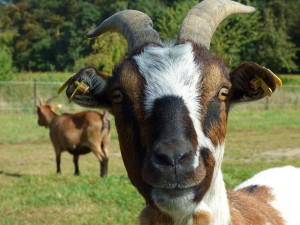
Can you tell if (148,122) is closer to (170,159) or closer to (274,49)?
(170,159)

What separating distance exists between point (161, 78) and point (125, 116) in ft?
1.09

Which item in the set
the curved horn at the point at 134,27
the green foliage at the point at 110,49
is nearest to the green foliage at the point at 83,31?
the green foliage at the point at 110,49

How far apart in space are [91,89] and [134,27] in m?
0.58

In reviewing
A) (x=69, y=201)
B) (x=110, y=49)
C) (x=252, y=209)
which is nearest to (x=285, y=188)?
(x=252, y=209)

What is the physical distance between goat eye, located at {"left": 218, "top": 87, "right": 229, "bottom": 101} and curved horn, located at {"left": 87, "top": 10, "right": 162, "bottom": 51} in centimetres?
59

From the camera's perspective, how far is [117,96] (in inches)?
116

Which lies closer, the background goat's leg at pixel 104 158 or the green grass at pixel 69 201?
the green grass at pixel 69 201

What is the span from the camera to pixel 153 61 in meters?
2.91

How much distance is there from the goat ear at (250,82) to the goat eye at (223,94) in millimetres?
148

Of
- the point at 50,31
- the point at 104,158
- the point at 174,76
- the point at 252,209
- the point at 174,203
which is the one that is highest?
the point at 174,76

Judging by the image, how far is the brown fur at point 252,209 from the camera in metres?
3.23

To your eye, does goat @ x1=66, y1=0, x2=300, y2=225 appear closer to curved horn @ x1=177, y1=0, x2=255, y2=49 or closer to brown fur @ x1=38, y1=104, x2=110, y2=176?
curved horn @ x1=177, y1=0, x2=255, y2=49

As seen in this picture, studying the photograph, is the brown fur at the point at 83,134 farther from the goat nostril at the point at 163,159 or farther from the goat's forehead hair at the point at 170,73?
the goat nostril at the point at 163,159

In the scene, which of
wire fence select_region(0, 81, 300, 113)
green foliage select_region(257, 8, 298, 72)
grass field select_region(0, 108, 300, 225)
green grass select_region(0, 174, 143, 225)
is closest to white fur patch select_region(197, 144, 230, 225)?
grass field select_region(0, 108, 300, 225)
